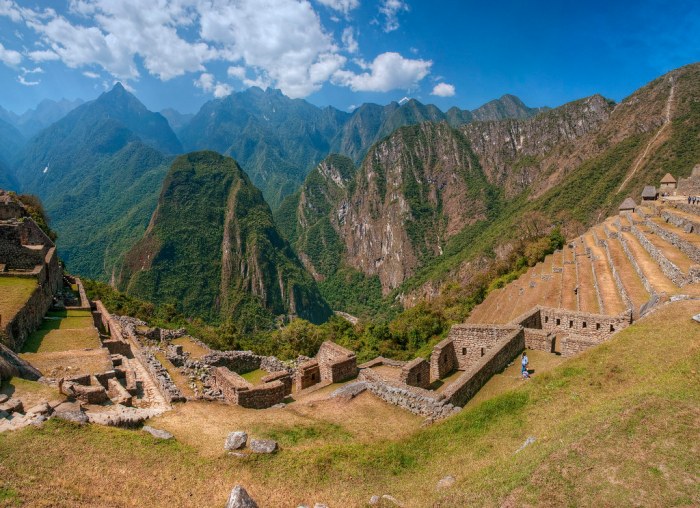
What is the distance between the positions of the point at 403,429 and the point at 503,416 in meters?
2.44

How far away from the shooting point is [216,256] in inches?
5846

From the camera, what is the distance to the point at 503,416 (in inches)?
358

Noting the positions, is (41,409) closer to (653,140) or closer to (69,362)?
(69,362)

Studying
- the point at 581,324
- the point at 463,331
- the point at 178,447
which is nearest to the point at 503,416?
the point at 178,447

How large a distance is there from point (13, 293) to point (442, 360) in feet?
67.6

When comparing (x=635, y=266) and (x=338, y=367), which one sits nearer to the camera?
(x=338, y=367)

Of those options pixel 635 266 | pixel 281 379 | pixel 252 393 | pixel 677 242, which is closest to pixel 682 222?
pixel 677 242

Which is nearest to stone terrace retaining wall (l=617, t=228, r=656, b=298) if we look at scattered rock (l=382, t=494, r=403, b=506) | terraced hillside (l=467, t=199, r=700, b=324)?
terraced hillside (l=467, t=199, r=700, b=324)

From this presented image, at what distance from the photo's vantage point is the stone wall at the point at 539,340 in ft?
51.2

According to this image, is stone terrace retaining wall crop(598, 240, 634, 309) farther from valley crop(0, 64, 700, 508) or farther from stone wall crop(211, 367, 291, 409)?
stone wall crop(211, 367, 291, 409)

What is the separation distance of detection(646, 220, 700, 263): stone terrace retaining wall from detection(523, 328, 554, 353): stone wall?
15.3m

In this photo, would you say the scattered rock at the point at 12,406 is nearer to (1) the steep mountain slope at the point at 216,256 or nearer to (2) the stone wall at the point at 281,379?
(2) the stone wall at the point at 281,379

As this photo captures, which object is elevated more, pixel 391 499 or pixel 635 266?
pixel 635 266

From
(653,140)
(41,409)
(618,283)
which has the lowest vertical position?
(618,283)
